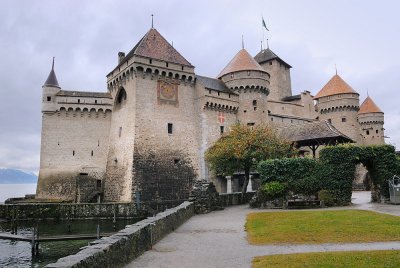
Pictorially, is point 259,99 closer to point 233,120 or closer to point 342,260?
point 233,120

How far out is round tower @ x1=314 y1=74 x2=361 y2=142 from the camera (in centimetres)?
4922

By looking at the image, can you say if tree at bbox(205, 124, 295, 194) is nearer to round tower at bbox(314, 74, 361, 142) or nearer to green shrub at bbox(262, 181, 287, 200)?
green shrub at bbox(262, 181, 287, 200)

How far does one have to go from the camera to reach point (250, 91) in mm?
37938

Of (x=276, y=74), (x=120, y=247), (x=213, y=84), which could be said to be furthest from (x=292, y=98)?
(x=120, y=247)

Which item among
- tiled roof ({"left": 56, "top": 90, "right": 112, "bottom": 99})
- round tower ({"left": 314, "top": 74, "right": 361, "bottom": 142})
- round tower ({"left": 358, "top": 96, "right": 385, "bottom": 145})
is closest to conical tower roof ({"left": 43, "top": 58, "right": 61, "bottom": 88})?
tiled roof ({"left": 56, "top": 90, "right": 112, "bottom": 99})

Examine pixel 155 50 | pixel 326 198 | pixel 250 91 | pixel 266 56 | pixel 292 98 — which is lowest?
pixel 326 198

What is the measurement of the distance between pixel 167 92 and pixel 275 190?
1622 centimetres

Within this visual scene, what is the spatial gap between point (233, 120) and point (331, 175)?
58.2 ft

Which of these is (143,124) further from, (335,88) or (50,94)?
(335,88)

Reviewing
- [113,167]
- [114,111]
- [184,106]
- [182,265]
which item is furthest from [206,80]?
[182,265]

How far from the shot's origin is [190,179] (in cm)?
3331

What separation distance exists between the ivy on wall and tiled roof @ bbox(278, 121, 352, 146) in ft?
15.7

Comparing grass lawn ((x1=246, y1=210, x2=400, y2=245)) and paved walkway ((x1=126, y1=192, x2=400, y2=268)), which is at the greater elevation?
grass lawn ((x1=246, y1=210, x2=400, y2=245))

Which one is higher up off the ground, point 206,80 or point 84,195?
→ point 206,80
